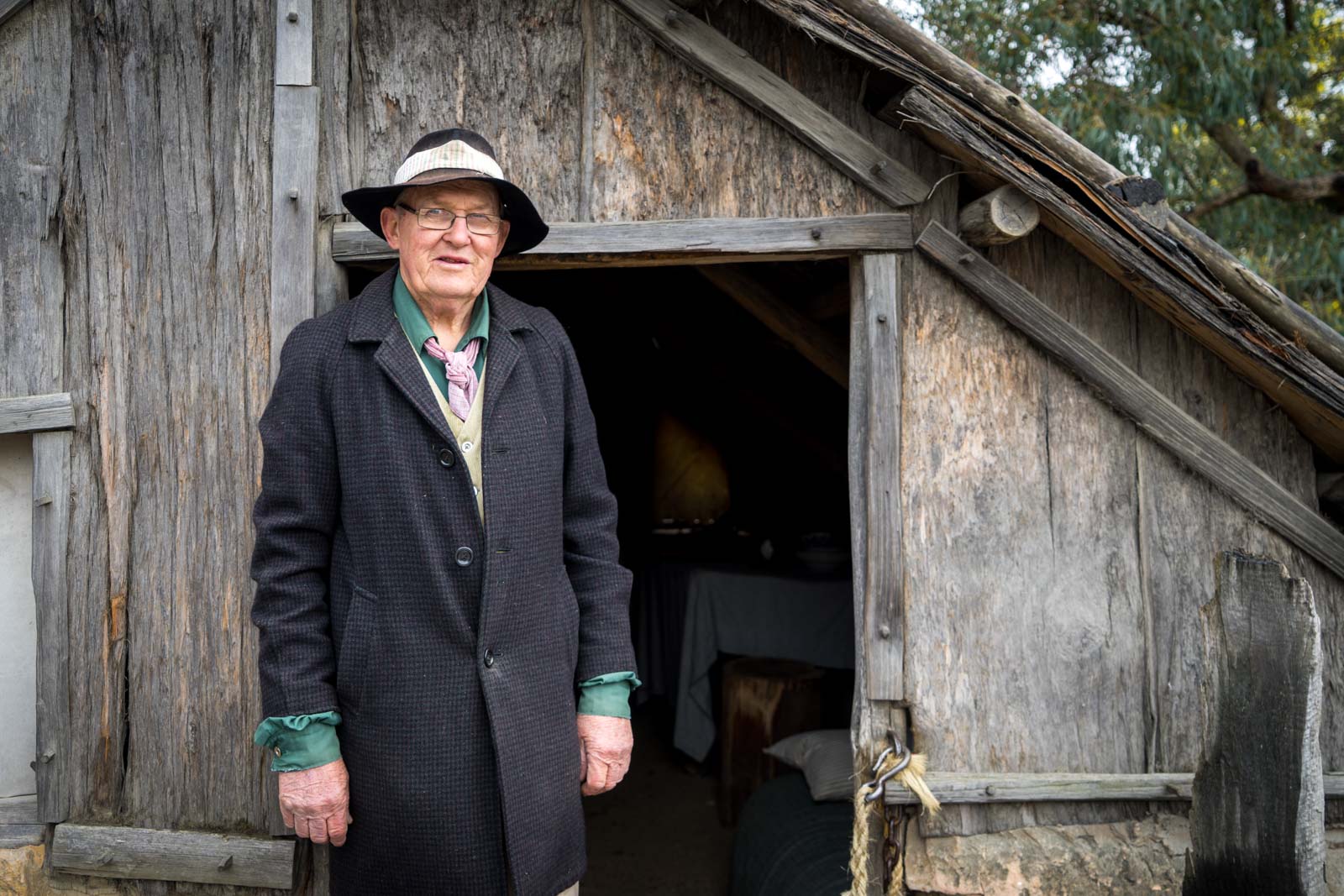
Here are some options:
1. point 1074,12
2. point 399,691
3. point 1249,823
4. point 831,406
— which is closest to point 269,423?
point 399,691

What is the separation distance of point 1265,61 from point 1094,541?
6207 mm

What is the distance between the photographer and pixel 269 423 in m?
2.10

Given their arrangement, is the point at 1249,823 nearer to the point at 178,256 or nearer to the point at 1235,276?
the point at 1235,276

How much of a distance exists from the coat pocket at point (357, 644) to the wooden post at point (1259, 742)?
5.81 ft

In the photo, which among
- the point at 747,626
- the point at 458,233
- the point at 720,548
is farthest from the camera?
the point at 720,548

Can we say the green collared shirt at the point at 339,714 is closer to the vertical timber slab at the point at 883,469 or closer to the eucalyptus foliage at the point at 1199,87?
the vertical timber slab at the point at 883,469

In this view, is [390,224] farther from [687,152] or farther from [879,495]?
[879,495]

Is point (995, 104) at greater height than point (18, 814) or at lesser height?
greater

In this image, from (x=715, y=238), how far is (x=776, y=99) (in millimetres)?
442

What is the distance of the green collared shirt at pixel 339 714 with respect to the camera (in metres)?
2.01

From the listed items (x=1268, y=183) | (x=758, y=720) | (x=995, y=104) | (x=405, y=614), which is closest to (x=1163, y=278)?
(x=995, y=104)

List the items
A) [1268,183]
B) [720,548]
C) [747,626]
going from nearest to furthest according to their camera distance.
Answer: [747,626]
[720,548]
[1268,183]

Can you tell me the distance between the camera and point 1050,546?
279 cm

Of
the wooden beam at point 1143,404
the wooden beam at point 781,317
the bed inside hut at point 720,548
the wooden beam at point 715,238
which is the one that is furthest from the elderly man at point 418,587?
the wooden beam at point 781,317
